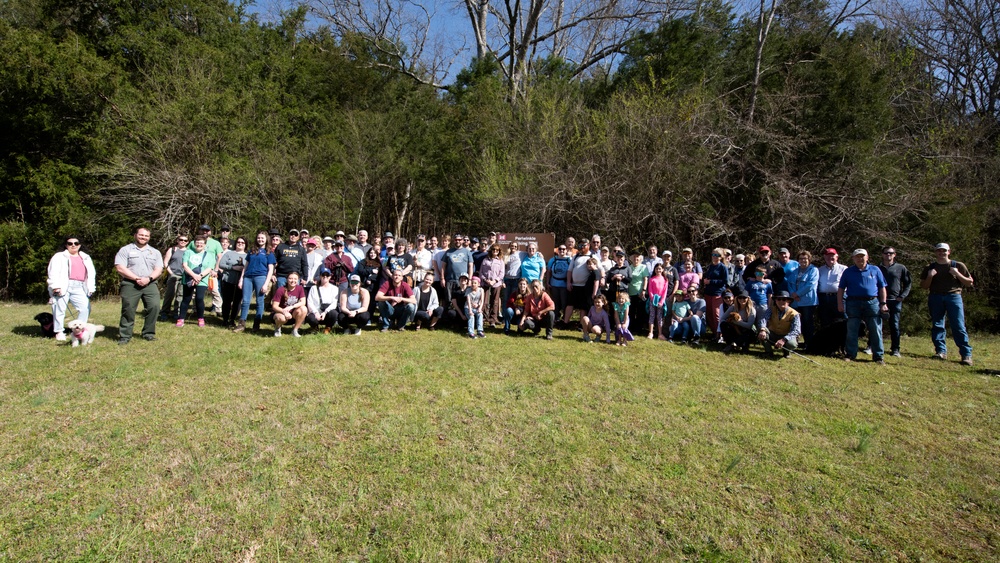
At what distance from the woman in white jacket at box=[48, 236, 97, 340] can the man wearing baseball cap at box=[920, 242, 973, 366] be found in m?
11.9

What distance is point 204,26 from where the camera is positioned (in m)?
15.7

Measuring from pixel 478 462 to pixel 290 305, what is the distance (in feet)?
16.7

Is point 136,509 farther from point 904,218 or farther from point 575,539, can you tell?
point 904,218

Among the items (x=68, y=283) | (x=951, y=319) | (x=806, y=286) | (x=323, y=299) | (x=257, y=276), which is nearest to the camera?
(x=68, y=283)

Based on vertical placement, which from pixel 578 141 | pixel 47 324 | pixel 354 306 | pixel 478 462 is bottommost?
pixel 478 462

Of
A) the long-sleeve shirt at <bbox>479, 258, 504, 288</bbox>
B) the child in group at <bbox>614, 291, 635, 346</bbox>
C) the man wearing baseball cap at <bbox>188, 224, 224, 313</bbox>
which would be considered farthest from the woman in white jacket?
the child in group at <bbox>614, 291, 635, 346</bbox>

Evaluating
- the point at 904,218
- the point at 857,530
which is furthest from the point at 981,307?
the point at 857,530

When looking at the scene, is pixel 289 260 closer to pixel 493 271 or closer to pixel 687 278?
pixel 493 271

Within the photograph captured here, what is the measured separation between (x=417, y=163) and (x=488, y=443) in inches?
624

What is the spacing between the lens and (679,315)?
8.20 meters

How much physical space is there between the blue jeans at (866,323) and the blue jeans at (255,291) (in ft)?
28.8

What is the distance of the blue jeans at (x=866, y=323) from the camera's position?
7051mm

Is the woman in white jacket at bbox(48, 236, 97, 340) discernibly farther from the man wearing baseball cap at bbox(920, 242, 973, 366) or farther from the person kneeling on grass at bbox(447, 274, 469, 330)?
the man wearing baseball cap at bbox(920, 242, 973, 366)

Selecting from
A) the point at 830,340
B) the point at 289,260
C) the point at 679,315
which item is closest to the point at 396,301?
→ the point at 289,260
